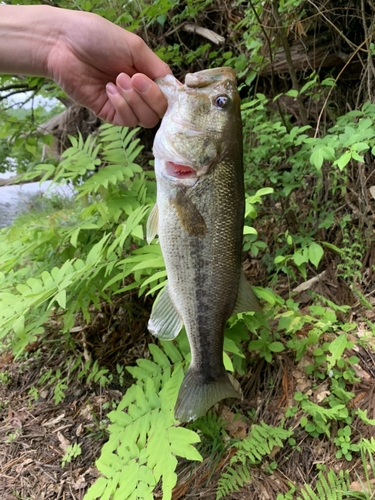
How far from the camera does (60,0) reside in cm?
389

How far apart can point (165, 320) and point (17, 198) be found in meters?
6.74

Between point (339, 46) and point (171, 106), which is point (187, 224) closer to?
point (171, 106)

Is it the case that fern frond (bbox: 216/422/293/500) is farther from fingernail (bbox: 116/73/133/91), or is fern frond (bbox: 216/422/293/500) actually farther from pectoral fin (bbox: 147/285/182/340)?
fingernail (bbox: 116/73/133/91)

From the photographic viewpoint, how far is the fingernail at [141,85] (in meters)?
1.84

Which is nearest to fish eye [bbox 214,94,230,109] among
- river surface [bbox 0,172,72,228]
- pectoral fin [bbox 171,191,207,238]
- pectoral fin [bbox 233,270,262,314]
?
pectoral fin [bbox 171,191,207,238]

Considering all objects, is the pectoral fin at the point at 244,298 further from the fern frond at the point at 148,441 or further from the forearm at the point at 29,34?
the forearm at the point at 29,34

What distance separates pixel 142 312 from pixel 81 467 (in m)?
1.34

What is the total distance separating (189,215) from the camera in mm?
1688

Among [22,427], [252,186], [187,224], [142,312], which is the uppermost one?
[187,224]

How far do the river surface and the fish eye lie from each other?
5.56 m

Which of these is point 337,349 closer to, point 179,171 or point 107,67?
point 179,171

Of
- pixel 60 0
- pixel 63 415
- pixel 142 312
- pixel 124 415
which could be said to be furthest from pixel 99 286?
pixel 60 0

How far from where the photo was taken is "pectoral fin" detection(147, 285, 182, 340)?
1.91 meters

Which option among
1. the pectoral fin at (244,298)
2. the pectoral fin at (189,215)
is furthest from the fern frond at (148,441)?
the pectoral fin at (189,215)
